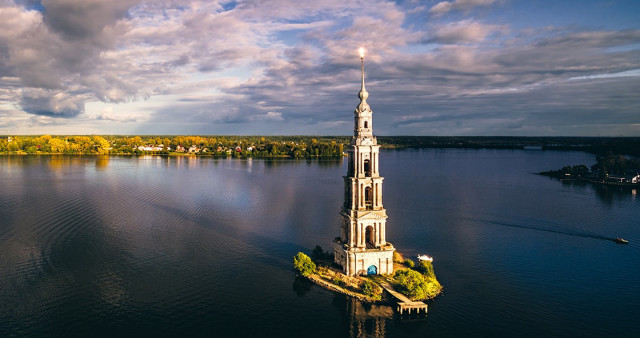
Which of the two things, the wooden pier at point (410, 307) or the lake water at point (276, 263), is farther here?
the wooden pier at point (410, 307)

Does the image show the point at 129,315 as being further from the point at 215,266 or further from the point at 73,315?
the point at 215,266

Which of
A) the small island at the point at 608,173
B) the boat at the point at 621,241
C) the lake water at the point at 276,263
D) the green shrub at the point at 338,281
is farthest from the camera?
the small island at the point at 608,173

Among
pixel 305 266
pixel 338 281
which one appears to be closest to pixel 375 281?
pixel 338 281

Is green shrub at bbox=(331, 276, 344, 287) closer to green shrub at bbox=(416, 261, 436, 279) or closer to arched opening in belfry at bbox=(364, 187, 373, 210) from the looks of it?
arched opening in belfry at bbox=(364, 187, 373, 210)

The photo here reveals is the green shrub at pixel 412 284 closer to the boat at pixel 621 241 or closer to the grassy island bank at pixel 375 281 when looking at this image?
the grassy island bank at pixel 375 281

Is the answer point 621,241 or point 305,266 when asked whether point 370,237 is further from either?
point 621,241

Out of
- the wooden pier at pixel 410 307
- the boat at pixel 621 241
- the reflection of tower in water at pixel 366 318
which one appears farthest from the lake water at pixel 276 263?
the boat at pixel 621 241

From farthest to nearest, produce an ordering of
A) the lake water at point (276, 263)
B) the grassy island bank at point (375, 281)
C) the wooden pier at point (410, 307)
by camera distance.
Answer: the grassy island bank at point (375, 281)
the wooden pier at point (410, 307)
the lake water at point (276, 263)
